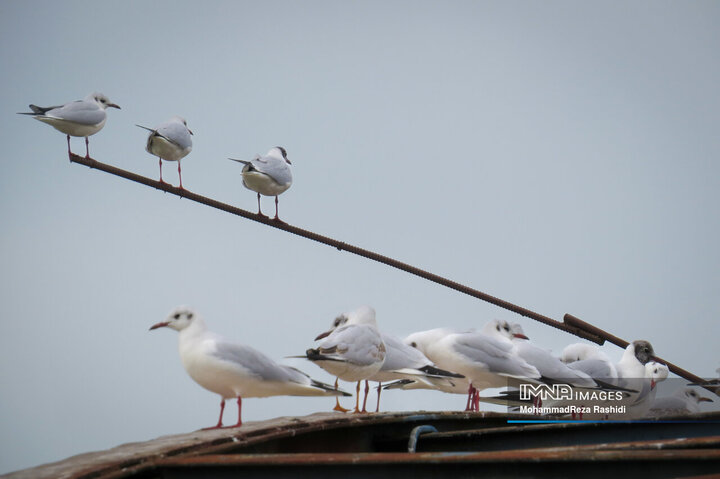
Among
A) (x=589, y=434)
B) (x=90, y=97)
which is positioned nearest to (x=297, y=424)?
(x=589, y=434)

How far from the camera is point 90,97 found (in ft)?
42.4

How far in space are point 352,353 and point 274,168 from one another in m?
6.06

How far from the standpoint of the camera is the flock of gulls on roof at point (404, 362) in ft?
19.5

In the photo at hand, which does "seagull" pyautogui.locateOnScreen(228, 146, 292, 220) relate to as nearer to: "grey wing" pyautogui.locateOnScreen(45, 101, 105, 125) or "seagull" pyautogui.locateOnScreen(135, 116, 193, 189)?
"seagull" pyautogui.locateOnScreen(135, 116, 193, 189)

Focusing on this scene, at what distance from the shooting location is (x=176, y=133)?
1377cm

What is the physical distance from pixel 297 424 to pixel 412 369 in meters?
2.68

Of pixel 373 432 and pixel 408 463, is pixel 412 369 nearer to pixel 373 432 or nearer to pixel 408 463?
pixel 373 432

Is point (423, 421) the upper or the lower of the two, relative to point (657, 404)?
lower

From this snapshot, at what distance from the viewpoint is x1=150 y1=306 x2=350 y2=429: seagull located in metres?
5.85

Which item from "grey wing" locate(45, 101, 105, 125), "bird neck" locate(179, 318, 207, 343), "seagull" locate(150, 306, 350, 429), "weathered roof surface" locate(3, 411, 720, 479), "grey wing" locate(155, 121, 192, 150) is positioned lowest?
"weathered roof surface" locate(3, 411, 720, 479)

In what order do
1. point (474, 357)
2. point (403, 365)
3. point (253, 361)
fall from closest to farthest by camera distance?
point (253, 361)
point (403, 365)
point (474, 357)

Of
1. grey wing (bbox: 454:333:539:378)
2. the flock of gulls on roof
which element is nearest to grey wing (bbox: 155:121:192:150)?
the flock of gulls on roof

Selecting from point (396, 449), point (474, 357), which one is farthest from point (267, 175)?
point (396, 449)

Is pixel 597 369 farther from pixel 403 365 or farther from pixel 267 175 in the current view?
pixel 267 175
